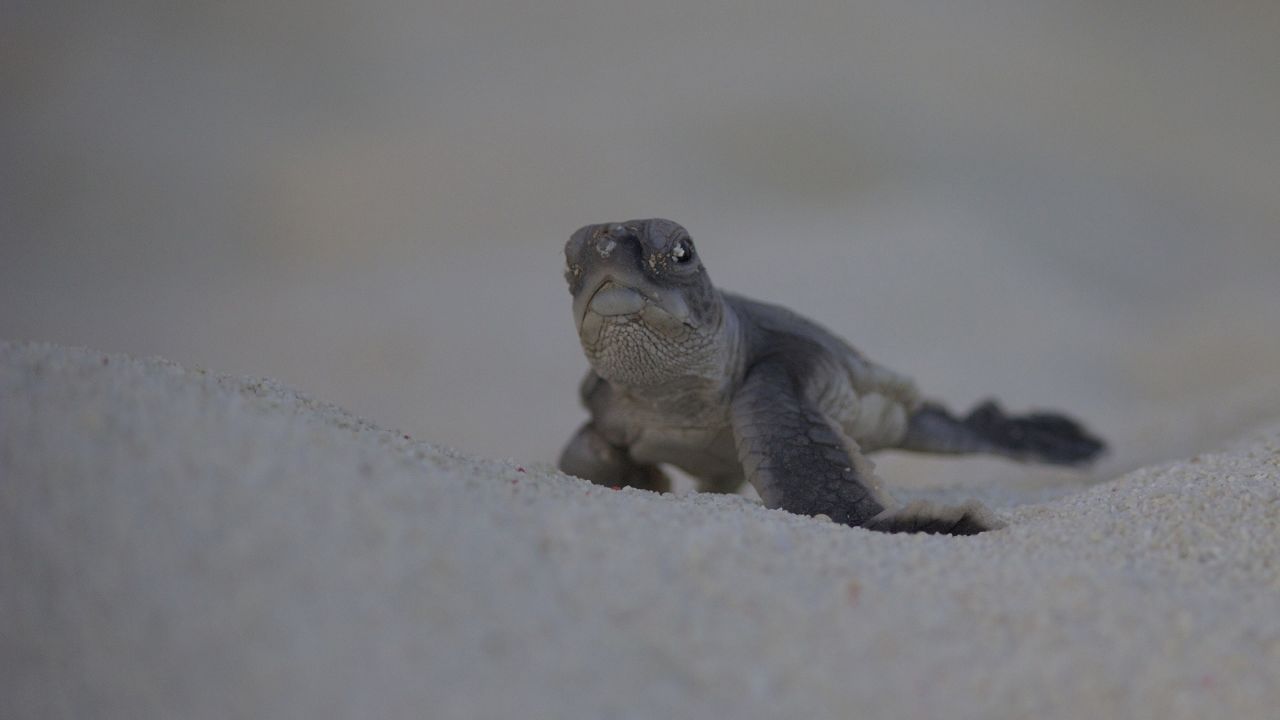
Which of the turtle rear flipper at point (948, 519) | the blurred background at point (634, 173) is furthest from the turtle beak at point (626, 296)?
the blurred background at point (634, 173)

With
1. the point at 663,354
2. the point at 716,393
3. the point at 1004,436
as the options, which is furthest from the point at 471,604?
the point at 1004,436

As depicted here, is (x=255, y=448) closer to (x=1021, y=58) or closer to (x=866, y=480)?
(x=866, y=480)

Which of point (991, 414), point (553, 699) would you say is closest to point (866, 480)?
point (553, 699)

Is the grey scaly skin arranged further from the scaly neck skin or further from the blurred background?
the blurred background

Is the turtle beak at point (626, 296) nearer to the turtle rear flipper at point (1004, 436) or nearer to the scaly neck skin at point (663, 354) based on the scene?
the scaly neck skin at point (663, 354)

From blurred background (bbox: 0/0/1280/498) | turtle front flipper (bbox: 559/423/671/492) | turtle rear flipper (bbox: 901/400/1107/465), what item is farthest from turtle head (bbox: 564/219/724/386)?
blurred background (bbox: 0/0/1280/498)

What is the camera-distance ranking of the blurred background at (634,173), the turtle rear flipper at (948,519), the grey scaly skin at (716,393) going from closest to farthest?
the turtle rear flipper at (948,519), the grey scaly skin at (716,393), the blurred background at (634,173)
